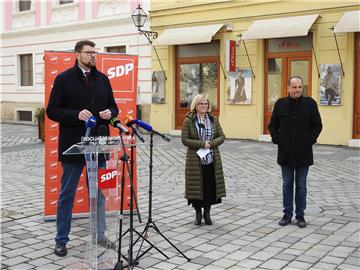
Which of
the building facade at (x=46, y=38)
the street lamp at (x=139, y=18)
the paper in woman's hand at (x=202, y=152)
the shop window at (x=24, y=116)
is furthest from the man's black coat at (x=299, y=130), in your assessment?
the shop window at (x=24, y=116)

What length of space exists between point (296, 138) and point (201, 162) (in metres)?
1.12

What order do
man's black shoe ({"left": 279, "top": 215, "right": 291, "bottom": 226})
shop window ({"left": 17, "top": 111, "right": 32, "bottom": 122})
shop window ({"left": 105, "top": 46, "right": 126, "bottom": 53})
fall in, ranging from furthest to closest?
1. shop window ({"left": 17, "top": 111, "right": 32, "bottom": 122})
2. shop window ({"left": 105, "top": 46, "right": 126, "bottom": 53})
3. man's black shoe ({"left": 279, "top": 215, "right": 291, "bottom": 226})

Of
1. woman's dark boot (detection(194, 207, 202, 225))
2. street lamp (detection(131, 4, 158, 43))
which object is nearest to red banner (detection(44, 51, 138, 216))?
woman's dark boot (detection(194, 207, 202, 225))

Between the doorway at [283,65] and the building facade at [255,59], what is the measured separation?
28mm

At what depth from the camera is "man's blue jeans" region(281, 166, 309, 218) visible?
5773mm

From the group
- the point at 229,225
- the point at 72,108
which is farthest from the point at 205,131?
the point at 72,108

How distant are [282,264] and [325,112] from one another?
32.8ft

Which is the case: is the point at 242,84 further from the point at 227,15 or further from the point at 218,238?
the point at 218,238

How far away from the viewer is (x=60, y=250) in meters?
4.73

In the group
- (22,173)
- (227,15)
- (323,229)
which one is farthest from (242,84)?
(323,229)

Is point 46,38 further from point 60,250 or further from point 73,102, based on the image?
point 60,250

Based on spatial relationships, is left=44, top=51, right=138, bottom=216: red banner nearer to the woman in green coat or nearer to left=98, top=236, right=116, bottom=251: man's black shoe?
the woman in green coat

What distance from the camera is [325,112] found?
45.3 feet

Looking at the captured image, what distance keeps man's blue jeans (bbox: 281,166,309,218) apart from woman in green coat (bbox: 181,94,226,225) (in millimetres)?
752
